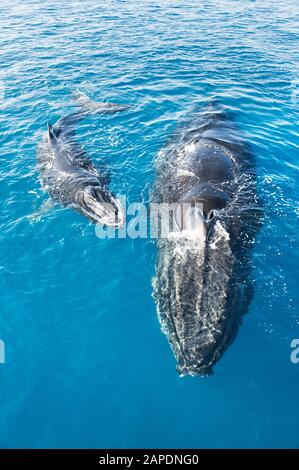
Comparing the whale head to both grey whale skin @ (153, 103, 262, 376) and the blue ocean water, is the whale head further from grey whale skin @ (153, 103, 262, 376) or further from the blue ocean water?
grey whale skin @ (153, 103, 262, 376)

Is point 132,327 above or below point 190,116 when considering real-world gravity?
below

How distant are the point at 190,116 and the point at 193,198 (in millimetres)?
11249

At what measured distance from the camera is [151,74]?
32219mm

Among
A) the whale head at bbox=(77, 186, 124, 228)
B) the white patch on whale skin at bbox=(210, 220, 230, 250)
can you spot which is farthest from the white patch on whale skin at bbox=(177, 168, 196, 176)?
the white patch on whale skin at bbox=(210, 220, 230, 250)

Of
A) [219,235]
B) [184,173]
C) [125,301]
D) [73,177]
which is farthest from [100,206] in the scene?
[219,235]

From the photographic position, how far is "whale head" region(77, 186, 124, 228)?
57.7 feet

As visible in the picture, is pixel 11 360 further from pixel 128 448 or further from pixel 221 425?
pixel 221 425

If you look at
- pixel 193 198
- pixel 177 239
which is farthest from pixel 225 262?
pixel 193 198

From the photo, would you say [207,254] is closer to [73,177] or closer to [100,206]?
[100,206]

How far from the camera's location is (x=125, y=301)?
14688mm

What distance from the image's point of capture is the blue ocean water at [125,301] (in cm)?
1170

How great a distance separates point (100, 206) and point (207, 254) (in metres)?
6.36

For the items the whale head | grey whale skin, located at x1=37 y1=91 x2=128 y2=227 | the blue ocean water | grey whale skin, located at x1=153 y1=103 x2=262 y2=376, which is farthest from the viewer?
grey whale skin, located at x1=37 y1=91 x2=128 y2=227

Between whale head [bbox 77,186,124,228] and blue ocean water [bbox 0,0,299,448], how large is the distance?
60 centimetres
